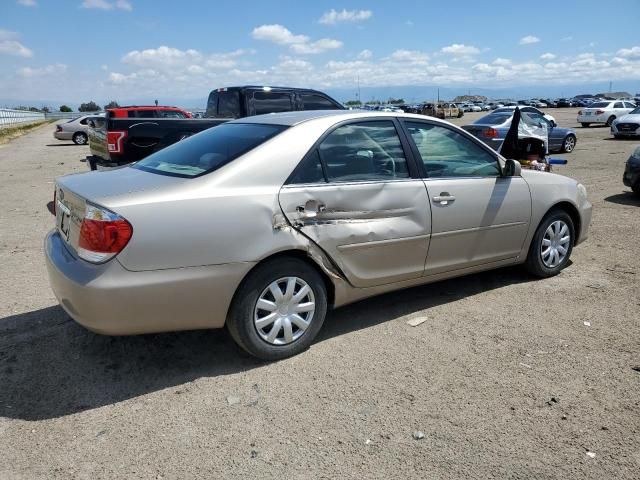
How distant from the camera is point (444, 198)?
4.16m

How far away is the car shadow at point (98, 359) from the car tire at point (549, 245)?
45.4 inches

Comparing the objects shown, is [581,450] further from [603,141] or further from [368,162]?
[603,141]

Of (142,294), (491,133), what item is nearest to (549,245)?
(142,294)

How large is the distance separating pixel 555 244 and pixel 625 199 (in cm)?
514

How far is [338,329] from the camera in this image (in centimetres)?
410

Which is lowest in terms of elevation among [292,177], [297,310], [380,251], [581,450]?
[581,450]

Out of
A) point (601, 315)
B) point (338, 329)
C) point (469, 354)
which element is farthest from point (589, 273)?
point (338, 329)

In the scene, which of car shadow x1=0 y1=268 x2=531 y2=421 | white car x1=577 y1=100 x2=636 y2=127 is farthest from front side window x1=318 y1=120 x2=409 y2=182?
white car x1=577 y1=100 x2=636 y2=127

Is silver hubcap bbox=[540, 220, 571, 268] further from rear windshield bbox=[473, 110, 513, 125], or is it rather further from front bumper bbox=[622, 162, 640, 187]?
rear windshield bbox=[473, 110, 513, 125]

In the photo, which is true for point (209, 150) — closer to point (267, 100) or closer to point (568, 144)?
point (267, 100)

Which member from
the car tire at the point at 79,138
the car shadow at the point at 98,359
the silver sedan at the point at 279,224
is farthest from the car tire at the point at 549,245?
the car tire at the point at 79,138

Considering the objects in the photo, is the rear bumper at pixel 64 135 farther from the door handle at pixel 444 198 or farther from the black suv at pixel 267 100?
the door handle at pixel 444 198

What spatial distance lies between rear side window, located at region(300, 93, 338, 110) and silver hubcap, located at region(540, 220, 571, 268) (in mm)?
6537

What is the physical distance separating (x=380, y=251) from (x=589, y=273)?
274 cm
